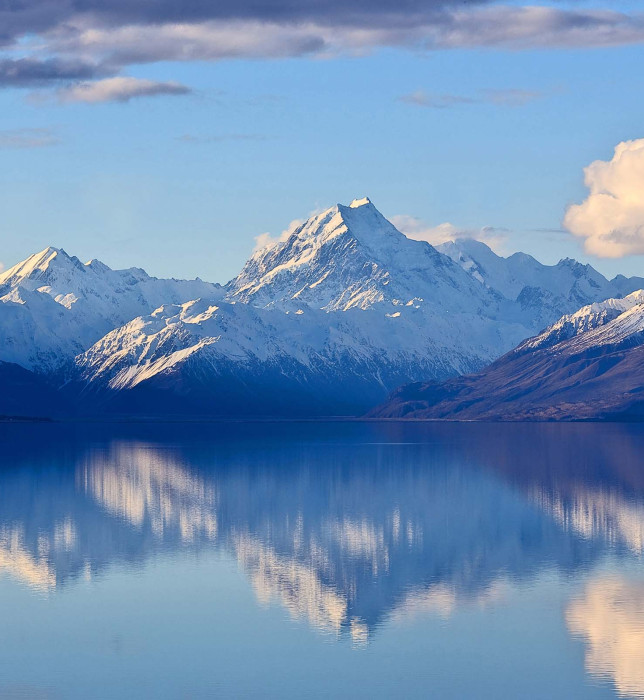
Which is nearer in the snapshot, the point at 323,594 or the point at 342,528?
the point at 323,594

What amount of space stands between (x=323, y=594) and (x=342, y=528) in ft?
112

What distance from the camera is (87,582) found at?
91.2m

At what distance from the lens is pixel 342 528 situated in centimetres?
11975

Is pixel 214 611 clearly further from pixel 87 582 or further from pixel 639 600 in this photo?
pixel 639 600

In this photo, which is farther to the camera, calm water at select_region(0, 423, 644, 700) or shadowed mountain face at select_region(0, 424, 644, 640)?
shadowed mountain face at select_region(0, 424, 644, 640)

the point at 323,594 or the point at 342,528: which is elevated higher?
the point at 342,528

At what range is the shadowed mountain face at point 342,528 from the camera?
89.2 metres

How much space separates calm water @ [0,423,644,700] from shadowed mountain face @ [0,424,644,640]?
34 centimetres

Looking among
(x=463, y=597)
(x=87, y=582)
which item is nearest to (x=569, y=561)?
(x=463, y=597)

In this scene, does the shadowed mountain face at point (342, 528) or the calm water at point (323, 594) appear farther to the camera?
the shadowed mountain face at point (342, 528)

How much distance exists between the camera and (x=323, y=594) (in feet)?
281

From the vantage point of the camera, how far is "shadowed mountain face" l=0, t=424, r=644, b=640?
8925cm

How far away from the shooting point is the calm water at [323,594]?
65.4 metres

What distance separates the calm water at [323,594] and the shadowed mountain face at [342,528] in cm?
34
